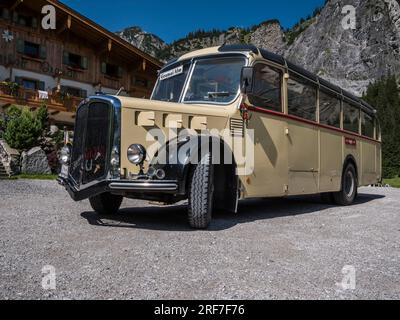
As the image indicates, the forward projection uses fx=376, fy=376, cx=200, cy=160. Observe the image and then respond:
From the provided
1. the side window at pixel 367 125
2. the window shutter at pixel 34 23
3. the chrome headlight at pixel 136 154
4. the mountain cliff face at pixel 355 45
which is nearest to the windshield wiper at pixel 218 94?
the chrome headlight at pixel 136 154

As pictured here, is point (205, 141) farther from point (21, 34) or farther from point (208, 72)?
point (21, 34)

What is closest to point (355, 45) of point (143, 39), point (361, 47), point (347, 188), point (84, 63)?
point (361, 47)

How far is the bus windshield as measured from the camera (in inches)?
231

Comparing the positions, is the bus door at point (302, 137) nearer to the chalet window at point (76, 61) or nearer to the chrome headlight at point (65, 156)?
the chrome headlight at point (65, 156)

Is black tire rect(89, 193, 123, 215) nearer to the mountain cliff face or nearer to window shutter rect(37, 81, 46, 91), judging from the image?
window shutter rect(37, 81, 46, 91)

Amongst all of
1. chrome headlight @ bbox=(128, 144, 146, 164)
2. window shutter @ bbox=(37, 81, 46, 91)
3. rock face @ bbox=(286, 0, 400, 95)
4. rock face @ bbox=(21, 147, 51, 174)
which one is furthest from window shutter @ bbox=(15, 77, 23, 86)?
rock face @ bbox=(286, 0, 400, 95)

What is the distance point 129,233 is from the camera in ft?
15.5

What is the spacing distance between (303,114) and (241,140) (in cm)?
225

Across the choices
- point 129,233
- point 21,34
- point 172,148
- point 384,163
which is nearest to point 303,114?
point 172,148

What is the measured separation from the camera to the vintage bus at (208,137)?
4.77 metres

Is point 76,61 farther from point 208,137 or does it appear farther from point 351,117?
point 208,137

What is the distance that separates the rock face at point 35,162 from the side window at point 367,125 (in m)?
11.1

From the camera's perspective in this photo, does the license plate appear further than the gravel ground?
Yes

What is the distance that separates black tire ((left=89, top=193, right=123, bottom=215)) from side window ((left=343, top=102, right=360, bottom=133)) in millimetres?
6032
